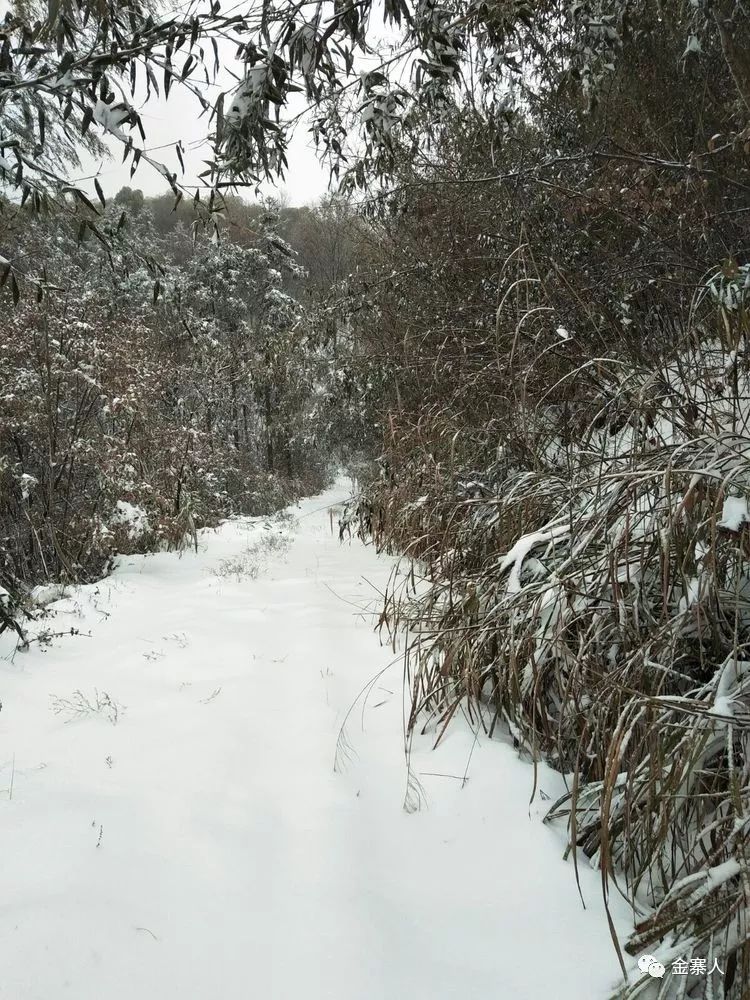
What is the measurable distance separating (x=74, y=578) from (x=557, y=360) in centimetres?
411

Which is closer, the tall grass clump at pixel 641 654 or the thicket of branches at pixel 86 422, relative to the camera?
the tall grass clump at pixel 641 654

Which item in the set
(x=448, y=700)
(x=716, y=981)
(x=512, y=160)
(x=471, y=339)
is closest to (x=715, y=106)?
(x=512, y=160)

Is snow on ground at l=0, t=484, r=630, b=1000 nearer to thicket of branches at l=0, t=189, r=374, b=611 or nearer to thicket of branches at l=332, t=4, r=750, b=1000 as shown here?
thicket of branches at l=332, t=4, r=750, b=1000

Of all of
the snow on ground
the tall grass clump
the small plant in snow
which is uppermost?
the tall grass clump

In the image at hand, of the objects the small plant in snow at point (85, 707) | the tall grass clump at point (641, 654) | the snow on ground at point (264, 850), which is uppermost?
the tall grass clump at point (641, 654)

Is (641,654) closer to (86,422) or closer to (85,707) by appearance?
(85,707)

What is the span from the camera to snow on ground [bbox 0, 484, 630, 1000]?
121 cm

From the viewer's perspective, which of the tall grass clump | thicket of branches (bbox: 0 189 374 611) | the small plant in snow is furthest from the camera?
thicket of branches (bbox: 0 189 374 611)

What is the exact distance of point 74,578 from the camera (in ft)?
15.4

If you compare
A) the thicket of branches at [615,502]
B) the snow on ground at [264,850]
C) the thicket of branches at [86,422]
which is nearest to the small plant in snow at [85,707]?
the snow on ground at [264,850]

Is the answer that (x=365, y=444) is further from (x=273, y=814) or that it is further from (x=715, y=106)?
(x=273, y=814)

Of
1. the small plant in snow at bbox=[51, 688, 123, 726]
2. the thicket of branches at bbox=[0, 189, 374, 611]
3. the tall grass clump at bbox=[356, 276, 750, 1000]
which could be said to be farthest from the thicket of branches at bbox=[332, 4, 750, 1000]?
the thicket of branches at bbox=[0, 189, 374, 611]

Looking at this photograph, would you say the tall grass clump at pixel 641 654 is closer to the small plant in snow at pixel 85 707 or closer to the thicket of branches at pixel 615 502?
the thicket of branches at pixel 615 502

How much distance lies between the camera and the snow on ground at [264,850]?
1.21 m
